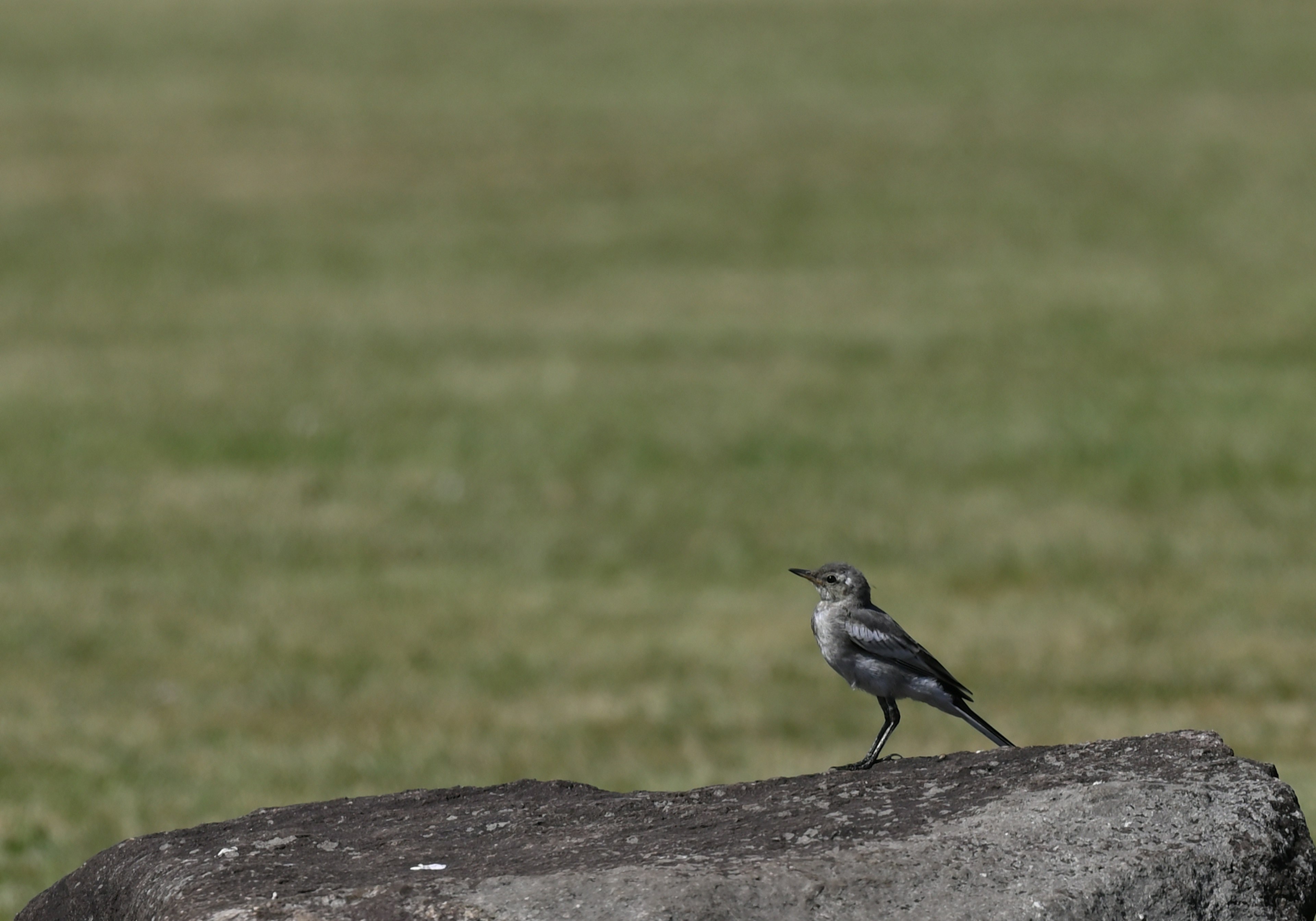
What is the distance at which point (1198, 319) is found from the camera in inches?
729

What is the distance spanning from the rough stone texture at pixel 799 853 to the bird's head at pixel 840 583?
693 millimetres

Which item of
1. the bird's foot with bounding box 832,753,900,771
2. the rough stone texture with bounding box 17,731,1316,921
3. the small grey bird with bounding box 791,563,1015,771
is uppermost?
the small grey bird with bounding box 791,563,1015,771

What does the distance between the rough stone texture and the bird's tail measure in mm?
209

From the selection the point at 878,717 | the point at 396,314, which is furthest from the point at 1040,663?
the point at 396,314

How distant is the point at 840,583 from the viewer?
5895mm

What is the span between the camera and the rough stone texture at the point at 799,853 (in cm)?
429

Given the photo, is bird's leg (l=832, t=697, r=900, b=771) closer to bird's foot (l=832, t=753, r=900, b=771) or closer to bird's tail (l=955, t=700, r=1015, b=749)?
bird's foot (l=832, t=753, r=900, b=771)

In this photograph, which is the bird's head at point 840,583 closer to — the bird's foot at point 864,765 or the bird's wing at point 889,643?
the bird's wing at point 889,643

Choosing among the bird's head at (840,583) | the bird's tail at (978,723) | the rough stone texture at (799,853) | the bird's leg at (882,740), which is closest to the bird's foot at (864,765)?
the bird's leg at (882,740)

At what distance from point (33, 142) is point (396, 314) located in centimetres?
834

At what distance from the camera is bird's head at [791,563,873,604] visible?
230 inches

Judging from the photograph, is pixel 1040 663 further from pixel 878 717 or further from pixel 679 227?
pixel 679 227

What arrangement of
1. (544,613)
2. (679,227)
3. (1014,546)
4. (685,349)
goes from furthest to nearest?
(679,227) < (685,349) < (1014,546) < (544,613)

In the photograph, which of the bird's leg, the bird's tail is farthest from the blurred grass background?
the bird's leg
